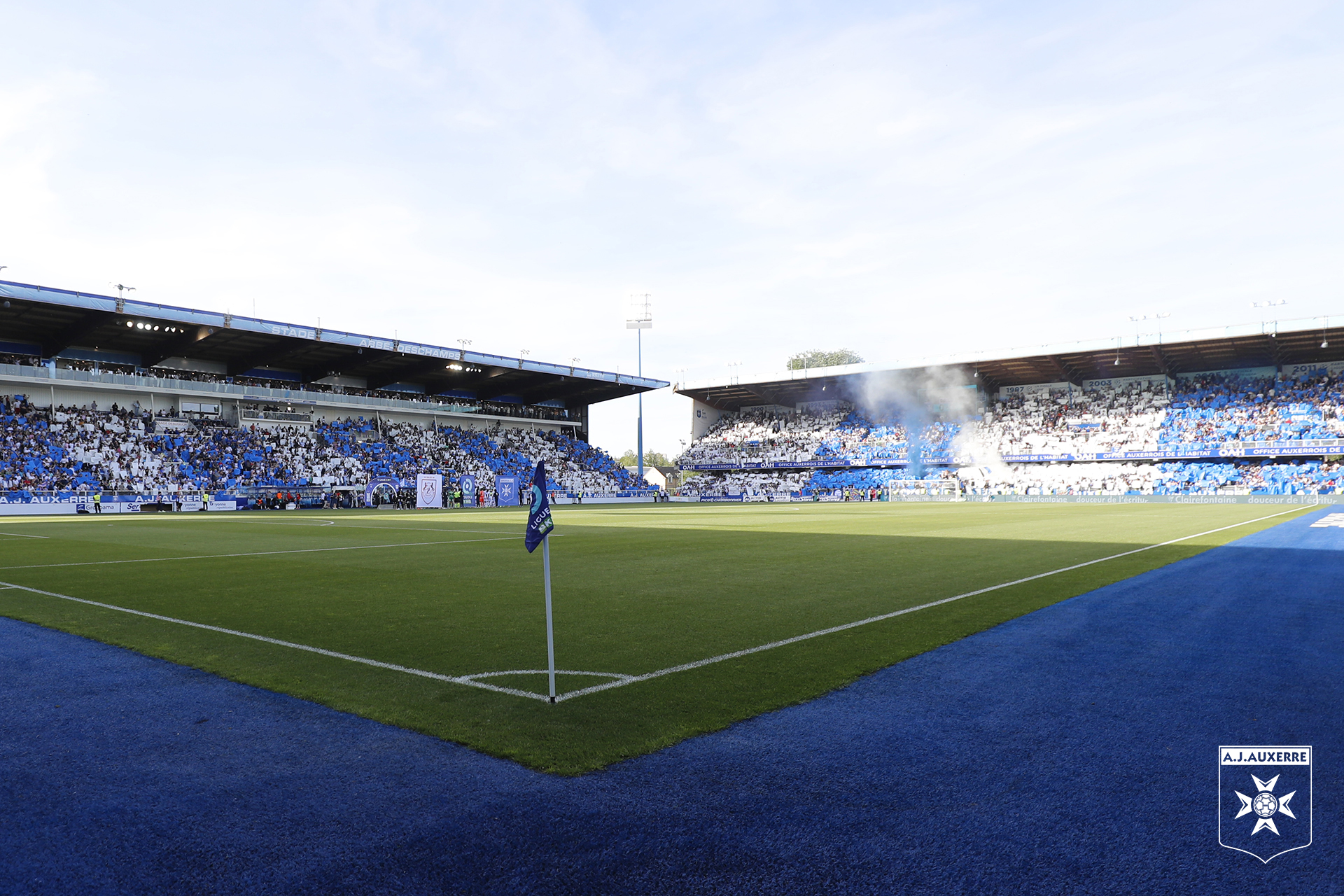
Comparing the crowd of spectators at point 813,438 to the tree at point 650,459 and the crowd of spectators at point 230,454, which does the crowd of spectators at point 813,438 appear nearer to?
the crowd of spectators at point 230,454

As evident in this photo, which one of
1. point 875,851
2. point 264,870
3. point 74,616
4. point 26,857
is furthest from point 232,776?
point 74,616

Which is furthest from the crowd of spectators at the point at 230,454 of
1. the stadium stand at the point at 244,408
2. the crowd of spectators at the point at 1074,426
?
the crowd of spectators at the point at 1074,426

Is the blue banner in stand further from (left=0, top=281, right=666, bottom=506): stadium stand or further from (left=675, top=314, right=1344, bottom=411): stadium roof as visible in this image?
(left=675, top=314, right=1344, bottom=411): stadium roof

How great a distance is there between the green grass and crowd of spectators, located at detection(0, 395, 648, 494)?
2721 centimetres

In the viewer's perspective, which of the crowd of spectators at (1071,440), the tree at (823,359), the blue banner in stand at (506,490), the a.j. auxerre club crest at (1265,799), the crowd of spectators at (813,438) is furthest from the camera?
the tree at (823,359)

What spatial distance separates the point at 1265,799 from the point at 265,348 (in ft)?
200

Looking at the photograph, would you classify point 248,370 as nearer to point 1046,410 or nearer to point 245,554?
point 245,554

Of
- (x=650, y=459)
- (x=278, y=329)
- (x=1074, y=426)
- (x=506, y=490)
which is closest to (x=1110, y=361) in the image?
(x=1074, y=426)

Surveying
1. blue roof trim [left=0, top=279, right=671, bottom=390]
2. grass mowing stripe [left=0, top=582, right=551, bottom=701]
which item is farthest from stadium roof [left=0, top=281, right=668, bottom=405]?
grass mowing stripe [left=0, top=582, right=551, bottom=701]

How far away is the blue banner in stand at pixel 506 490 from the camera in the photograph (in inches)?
2031

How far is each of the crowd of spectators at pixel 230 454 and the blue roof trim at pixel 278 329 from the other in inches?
320

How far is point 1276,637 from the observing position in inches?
289

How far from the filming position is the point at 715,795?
3734 mm

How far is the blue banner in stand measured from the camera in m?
51.6
